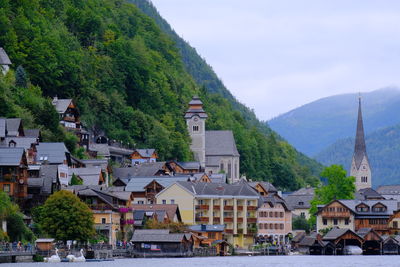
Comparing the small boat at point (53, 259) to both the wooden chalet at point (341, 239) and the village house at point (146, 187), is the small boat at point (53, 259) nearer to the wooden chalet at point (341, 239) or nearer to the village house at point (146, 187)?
the village house at point (146, 187)

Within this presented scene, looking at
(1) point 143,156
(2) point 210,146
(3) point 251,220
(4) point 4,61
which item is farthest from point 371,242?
(2) point 210,146

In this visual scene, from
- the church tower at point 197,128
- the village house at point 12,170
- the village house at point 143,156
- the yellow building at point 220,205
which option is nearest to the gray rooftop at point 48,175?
the village house at point 12,170

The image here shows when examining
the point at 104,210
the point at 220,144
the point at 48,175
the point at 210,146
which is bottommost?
the point at 104,210

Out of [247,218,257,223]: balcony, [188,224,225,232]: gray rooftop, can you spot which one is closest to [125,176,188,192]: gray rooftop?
[188,224,225,232]: gray rooftop

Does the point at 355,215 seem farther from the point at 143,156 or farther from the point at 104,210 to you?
the point at 104,210

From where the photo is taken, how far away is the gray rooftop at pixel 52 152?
11388cm

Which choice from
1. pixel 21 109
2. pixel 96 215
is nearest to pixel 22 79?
pixel 21 109

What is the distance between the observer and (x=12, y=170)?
95.8 metres

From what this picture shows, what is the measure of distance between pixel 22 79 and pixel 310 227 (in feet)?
160

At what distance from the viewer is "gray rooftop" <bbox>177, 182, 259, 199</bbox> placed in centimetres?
12838

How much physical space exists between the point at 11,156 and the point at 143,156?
5944 centimetres

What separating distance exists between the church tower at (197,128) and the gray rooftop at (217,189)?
4993cm

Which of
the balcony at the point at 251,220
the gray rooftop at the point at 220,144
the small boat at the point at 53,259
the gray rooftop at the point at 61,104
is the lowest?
the small boat at the point at 53,259

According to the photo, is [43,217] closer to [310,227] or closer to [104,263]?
[104,263]
